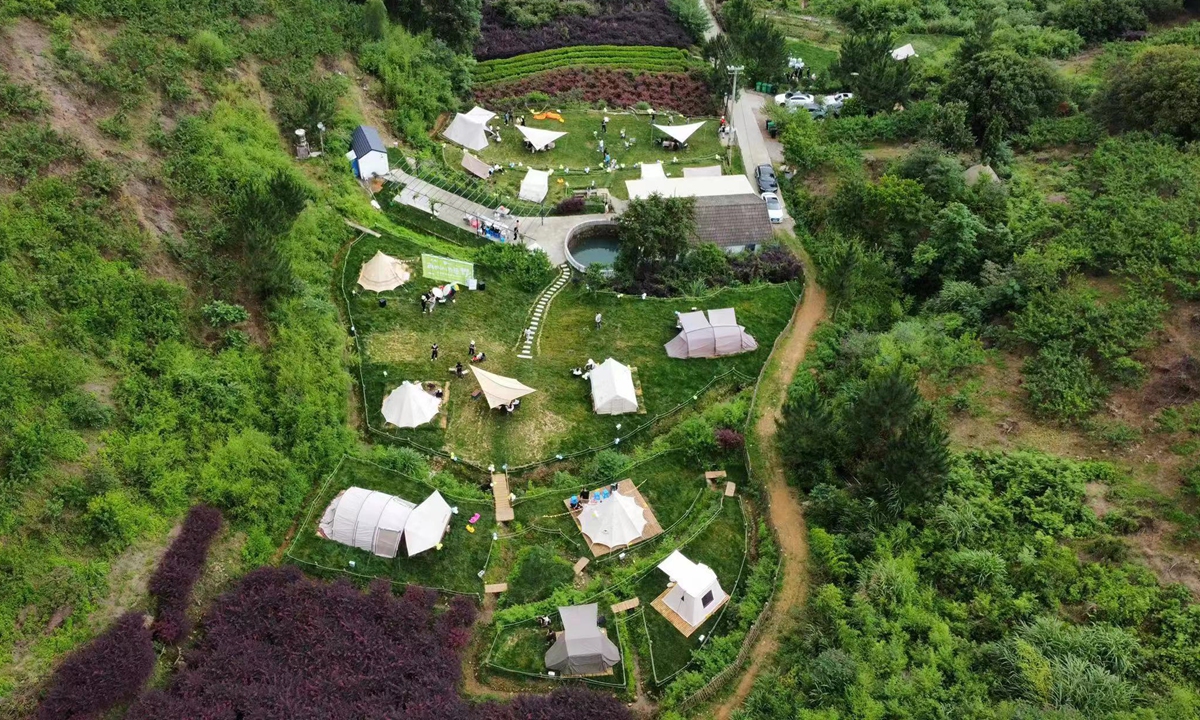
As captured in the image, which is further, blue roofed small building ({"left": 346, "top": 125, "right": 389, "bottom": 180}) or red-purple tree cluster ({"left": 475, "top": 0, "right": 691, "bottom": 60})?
red-purple tree cluster ({"left": 475, "top": 0, "right": 691, "bottom": 60})

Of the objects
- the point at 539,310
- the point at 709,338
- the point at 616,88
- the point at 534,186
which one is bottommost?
the point at 539,310

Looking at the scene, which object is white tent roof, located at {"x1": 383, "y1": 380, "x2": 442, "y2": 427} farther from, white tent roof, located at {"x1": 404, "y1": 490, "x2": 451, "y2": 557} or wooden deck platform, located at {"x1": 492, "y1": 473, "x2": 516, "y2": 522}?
white tent roof, located at {"x1": 404, "y1": 490, "x2": 451, "y2": 557}

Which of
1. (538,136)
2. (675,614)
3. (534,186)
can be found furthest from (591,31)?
(675,614)

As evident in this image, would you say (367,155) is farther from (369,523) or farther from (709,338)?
(369,523)

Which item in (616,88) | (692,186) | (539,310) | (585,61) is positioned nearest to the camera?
(539,310)

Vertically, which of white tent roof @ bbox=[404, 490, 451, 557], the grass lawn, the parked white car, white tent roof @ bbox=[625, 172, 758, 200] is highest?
white tent roof @ bbox=[625, 172, 758, 200]

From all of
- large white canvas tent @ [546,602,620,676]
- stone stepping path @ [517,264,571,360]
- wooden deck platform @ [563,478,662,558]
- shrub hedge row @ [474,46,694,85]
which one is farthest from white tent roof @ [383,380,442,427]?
shrub hedge row @ [474,46,694,85]
